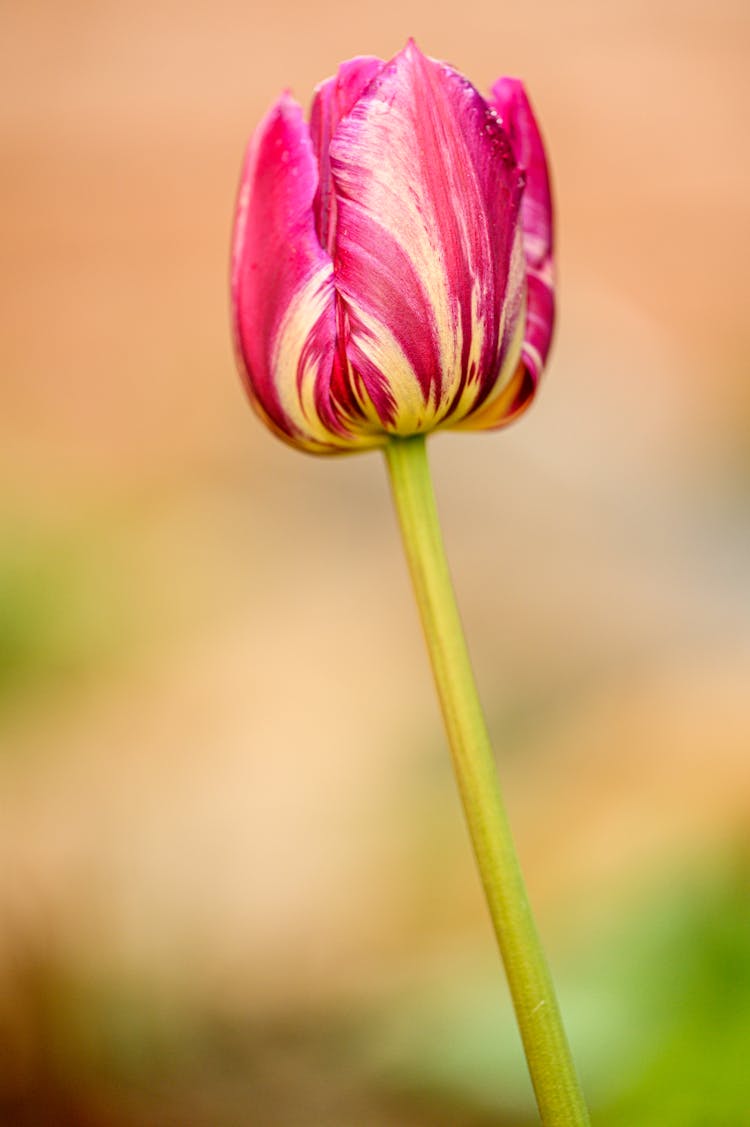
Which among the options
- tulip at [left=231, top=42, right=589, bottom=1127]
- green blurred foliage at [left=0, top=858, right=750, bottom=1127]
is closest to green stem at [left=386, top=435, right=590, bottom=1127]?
tulip at [left=231, top=42, right=589, bottom=1127]

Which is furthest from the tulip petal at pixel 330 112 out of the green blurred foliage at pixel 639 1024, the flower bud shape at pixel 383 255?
the green blurred foliage at pixel 639 1024

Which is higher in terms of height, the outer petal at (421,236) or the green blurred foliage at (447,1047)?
the outer petal at (421,236)

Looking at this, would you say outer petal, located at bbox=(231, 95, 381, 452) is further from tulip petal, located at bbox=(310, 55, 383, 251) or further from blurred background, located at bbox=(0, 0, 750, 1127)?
blurred background, located at bbox=(0, 0, 750, 1127)

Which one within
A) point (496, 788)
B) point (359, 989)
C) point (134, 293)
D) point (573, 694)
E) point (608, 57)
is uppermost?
point (608, 57)

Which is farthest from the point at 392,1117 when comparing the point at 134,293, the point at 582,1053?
the point at 134,293

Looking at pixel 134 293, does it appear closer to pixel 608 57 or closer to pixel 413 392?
pixel 608 57

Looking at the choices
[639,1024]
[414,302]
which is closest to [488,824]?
[414,302]

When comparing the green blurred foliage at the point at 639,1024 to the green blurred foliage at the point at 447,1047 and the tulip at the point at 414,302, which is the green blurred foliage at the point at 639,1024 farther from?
the tulip at the point at 414,302
